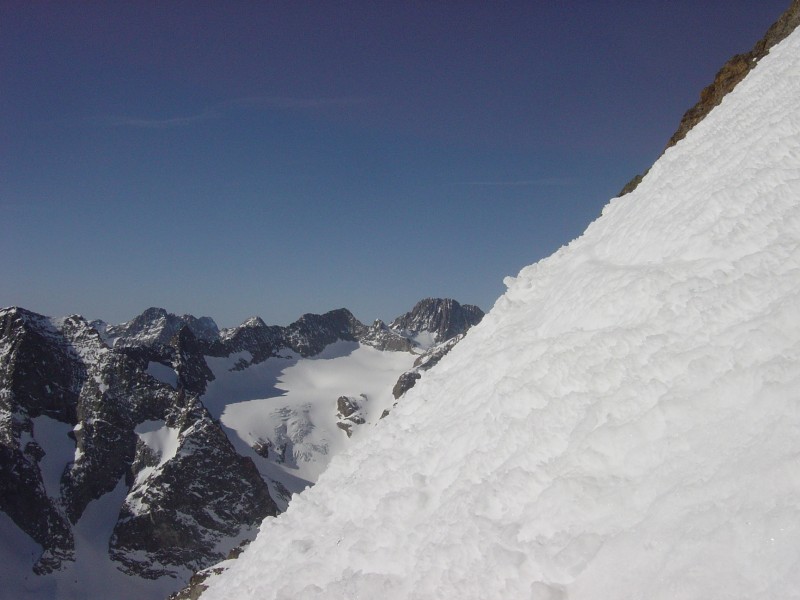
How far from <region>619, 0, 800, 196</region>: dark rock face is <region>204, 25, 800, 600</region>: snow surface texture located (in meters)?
10.5

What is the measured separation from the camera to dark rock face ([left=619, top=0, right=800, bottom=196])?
21.5 metres

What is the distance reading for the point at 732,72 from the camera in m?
23.2

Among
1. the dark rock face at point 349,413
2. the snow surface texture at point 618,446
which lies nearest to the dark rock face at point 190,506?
the dark rock face at point 349,413

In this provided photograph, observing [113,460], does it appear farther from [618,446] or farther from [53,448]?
[618,446]

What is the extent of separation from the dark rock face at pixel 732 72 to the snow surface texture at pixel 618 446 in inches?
414

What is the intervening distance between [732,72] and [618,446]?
25089 millimetres

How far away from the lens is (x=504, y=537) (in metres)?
5.76

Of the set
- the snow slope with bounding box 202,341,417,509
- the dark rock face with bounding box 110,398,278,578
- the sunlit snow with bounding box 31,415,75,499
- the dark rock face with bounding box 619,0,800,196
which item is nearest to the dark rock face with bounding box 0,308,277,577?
the dark rock face with bounding box 110,398,278,578

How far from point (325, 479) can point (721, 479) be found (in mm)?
9254

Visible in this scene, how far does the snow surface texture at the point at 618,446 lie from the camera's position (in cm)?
433

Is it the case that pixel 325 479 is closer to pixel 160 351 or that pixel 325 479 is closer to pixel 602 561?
pixel 602 561

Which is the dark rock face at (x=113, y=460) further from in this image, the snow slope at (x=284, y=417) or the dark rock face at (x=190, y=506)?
the snow slope at (x=284, y=417)

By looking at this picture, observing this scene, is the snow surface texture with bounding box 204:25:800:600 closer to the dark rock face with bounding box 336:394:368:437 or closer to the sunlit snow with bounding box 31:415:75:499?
the sunlit snow with bounding box 31:415:75:499

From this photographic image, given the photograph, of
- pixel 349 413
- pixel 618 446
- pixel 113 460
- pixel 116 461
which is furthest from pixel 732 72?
pixel 349 413
